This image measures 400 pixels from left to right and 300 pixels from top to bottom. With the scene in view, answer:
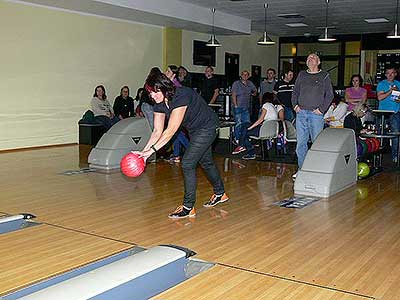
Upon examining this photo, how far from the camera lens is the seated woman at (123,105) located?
9.62m

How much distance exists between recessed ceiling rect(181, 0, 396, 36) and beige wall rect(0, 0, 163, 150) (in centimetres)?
186

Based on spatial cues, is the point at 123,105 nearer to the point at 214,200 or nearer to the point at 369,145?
the point at 369,145

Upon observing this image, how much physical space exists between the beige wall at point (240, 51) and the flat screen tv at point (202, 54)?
0.30ft

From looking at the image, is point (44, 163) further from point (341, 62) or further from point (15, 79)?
point (341, 62)

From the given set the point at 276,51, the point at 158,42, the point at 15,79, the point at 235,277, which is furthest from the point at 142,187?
the point at 276,51

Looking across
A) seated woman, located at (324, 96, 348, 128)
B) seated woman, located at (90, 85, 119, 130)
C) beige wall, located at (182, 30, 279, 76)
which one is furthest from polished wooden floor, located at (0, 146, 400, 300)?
beige wall, located at (182, 30, 279, 76)

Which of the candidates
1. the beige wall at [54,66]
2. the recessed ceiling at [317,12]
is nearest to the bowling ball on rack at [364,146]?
the recessed ceiling at [317,12]

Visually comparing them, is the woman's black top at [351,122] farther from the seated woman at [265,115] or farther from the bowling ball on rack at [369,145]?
the seated woman at [265,115]

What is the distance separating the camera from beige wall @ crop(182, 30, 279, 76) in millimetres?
11727

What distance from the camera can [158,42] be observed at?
1091cm

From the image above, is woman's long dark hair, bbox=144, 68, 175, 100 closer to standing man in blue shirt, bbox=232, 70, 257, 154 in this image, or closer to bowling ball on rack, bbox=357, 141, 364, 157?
bowling ball on rack, bbox=357, 141, 364, 157

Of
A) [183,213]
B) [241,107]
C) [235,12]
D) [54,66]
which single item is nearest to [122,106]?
[54,66]

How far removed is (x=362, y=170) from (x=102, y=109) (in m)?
5.16

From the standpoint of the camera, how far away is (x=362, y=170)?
18.9ft
